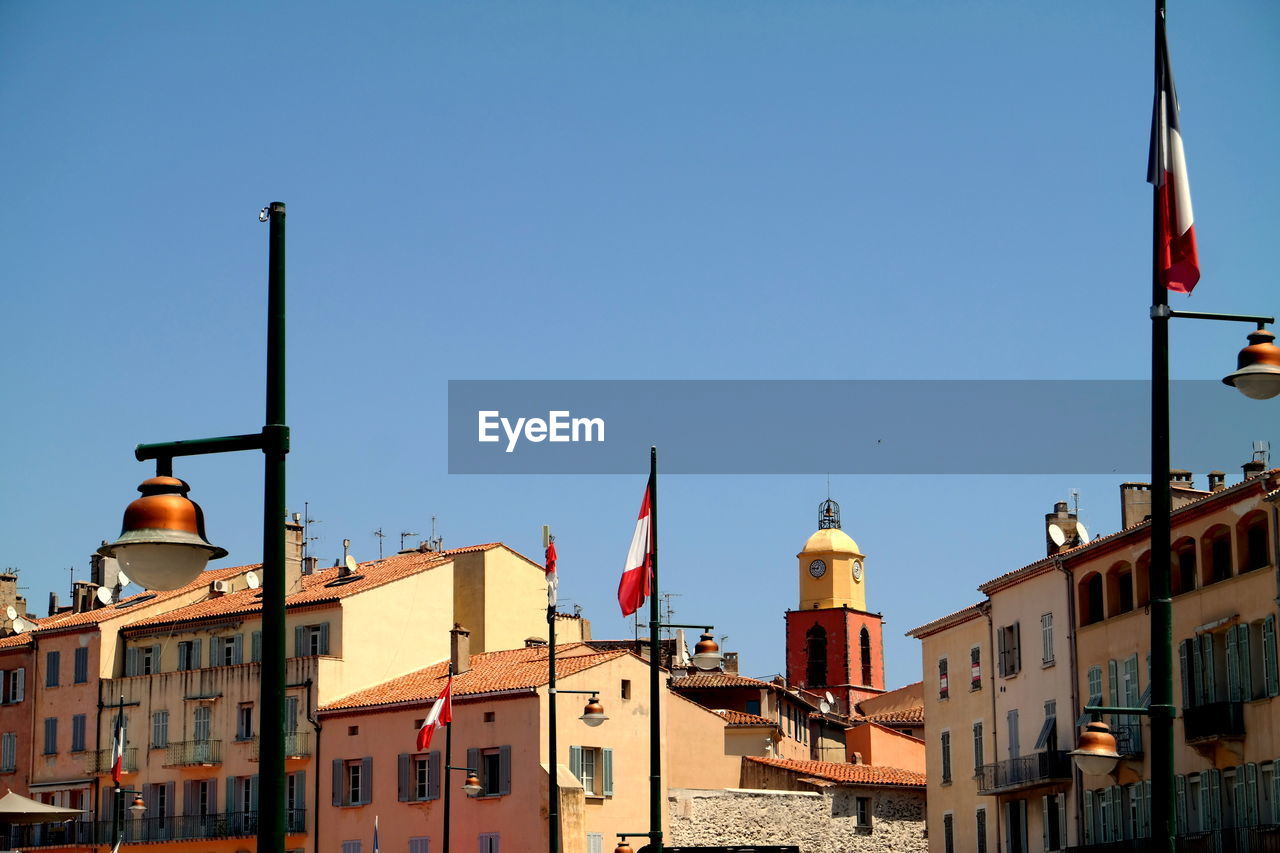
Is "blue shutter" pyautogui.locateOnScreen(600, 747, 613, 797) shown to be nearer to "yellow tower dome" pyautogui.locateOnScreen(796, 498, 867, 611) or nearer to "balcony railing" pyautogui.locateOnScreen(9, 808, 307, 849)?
"balcony railing" pyautogui.locateOnScreen(9, 808, 307, 849)

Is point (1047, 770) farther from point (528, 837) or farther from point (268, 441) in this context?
point (268, 441)

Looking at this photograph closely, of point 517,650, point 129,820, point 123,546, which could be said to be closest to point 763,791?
point 517,650

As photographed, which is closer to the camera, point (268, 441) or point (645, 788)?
point (268, 441)

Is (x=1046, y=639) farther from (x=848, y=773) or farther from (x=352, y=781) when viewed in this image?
(x=352, y=781)

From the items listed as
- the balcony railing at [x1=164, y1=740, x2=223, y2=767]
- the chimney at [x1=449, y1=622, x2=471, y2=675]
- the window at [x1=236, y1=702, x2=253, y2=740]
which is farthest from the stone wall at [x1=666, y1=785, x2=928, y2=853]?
the balcony railing at [x1=164, y1=740, x2=223, y2=767]

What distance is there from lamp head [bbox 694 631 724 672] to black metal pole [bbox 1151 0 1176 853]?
14881mm

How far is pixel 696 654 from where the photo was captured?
30.0 m

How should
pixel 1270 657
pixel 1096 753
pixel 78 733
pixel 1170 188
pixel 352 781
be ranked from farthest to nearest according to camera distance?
pixel 78 733, pixel 352 781, pixel 1270 657, pixel 1096 753, pixel 1170 188

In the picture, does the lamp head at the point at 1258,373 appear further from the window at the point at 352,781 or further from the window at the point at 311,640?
the window at the point at 311,640

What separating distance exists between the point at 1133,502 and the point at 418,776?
83.1ft

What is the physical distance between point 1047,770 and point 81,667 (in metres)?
39.3

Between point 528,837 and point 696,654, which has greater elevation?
point 696,654

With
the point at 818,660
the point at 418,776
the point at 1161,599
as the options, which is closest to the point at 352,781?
the point at 418,776

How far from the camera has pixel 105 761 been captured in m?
75.3
